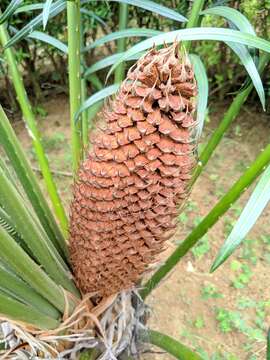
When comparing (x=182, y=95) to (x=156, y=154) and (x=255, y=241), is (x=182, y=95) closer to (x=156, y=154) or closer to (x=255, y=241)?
(x=156, y=154)

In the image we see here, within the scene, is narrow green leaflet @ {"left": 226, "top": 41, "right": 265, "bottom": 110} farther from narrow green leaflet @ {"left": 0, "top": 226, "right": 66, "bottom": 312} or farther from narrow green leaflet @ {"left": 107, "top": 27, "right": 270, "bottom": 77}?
narrow green leaflet @ {"left": 0, "top": 226, "right": 66, "bottom": 312}

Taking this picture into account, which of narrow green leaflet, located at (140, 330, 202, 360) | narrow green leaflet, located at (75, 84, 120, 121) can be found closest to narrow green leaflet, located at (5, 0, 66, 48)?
narrow green leaflet, located at (75, 84, 120, 121)

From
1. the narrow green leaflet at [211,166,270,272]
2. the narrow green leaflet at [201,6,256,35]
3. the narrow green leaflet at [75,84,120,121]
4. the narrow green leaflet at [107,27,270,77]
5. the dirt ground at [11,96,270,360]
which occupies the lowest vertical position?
the dirt ground at [11,96,270,360]

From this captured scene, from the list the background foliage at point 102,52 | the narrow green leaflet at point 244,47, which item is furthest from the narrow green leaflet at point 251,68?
the background foliage at point 102,52

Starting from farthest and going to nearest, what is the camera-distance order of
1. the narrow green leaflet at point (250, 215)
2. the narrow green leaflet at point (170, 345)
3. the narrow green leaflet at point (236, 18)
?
Answer: the narrow green leaflet at point (170, 345), the narrow green leaflet at point (236, 18), the narrow green leaflet at point (250, 215)

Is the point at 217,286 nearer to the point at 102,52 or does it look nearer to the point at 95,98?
the point at 95,98

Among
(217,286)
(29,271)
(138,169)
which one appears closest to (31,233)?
(29,271)

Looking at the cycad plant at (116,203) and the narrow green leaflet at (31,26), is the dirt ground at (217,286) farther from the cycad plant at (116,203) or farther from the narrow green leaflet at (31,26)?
the narrow green leaflet at (31,26)
